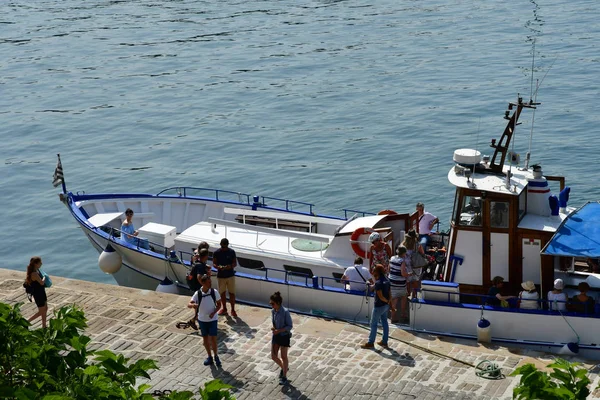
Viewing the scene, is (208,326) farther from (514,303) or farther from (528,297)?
(528,297)

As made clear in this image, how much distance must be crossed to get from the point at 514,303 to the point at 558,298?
78cm

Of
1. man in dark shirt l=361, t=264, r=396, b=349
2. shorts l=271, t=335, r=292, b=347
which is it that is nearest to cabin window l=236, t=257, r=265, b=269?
man in dark shirt l=361, t=264, r=396, b=349

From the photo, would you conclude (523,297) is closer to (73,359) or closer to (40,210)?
(73,359)

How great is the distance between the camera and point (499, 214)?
16.8 m

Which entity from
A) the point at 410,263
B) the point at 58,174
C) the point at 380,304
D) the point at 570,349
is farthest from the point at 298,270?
the point at 58,174

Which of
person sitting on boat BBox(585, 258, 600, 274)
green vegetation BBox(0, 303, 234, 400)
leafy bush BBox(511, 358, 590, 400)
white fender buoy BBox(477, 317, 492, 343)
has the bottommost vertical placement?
white fender buoy BBox(477, 317, 492, 343)

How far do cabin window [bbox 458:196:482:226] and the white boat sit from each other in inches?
0.7

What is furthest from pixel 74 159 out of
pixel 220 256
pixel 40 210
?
pixel 220 256

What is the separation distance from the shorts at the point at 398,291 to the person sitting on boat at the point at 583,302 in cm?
289

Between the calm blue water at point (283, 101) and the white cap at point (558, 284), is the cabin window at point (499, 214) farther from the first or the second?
the calm blue water at point (283, 101)

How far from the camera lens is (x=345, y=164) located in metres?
32.4

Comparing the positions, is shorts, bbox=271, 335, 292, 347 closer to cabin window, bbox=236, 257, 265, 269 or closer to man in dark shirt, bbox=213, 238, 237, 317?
man in dark shirt, bbox=213, 238, 237, 317

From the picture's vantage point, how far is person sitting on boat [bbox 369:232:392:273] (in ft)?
56.2

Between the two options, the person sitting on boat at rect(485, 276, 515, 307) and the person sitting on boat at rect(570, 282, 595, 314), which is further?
A: the person sitting on boat at rect(485, 276, 515, 307)
